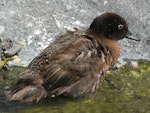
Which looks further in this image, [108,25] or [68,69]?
[108,25]

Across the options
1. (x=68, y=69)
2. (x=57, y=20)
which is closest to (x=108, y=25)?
(x=68, y=69)

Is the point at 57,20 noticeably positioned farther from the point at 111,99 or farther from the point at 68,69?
the point at 111,99

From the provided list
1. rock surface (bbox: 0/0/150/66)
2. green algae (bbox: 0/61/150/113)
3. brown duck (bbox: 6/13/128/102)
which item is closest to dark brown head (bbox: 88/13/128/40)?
brown duck (bbox: 6/13/128/102)

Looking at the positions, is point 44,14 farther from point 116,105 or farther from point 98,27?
point 116,105

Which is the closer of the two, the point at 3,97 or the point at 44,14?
the point at 3,97

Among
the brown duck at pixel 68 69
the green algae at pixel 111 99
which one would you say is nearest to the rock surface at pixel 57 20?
the green algae at pixel 111 99

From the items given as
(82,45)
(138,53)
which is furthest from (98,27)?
(138,53)
